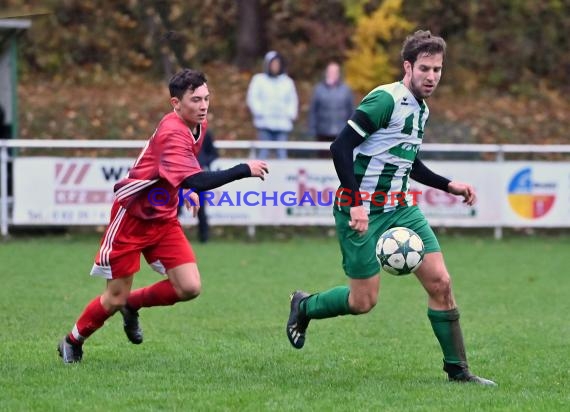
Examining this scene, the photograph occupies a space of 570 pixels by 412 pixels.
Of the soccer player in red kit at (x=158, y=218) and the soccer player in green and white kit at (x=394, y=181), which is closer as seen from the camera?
the soccer player in green and white kit at (x=394, y=181)

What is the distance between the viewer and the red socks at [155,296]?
693 centimetres

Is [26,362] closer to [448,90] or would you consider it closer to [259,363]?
[259,363]

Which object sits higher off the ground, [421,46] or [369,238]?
[421,46]

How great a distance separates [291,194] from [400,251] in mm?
8541

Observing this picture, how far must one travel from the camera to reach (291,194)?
48.0ft

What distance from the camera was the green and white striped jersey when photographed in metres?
6.24

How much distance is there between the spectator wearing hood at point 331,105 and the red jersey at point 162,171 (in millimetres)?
9227

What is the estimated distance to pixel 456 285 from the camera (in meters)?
11.1

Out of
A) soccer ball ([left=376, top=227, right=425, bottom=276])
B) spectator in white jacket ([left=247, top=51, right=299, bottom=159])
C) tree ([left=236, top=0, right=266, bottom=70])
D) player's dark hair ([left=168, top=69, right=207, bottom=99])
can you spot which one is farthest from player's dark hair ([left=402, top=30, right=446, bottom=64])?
tree ([left=236, top=0, right=266, bottom=70])

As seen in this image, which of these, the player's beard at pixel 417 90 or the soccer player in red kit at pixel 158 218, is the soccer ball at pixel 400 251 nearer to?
the player's beard at pixel 417 90

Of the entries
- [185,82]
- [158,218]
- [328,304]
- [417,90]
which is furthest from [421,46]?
[158,218]

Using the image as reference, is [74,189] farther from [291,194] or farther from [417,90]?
[417,90]

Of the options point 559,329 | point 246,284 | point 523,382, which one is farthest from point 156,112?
point 523,382

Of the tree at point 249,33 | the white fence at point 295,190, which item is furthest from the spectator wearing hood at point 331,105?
the tree at point 249,33
